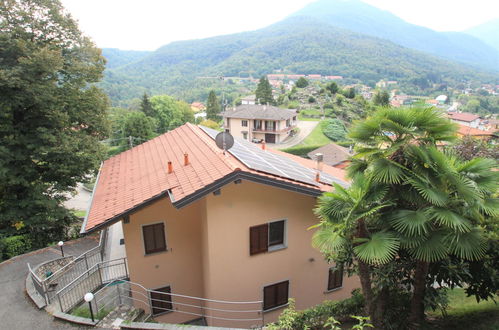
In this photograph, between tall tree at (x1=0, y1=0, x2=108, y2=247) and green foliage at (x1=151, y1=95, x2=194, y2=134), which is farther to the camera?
green foliage at (x1=151, y1=95, x2=194, y2=134)

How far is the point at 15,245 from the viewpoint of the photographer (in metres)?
15.2

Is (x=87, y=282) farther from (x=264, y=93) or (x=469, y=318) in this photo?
(x=264, y=93)

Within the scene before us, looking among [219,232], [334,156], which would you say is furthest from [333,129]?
[219,232]

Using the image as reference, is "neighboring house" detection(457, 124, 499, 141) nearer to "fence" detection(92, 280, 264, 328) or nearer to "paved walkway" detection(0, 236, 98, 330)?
"fence" detection(92, 280, 264, 328)

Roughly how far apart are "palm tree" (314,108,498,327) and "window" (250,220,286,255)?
3.68 m

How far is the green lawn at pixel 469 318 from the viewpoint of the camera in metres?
7.82

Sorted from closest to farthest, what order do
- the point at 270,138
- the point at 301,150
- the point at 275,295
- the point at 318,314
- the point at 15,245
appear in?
the point at 318,314, the point at 275,295, the point at 15,245, the point at 301,150, the point at 270,138

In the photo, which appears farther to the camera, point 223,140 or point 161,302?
point 161,302

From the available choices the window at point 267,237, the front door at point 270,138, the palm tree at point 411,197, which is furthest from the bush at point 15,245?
the front door at point 270,138

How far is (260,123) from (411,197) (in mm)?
59373

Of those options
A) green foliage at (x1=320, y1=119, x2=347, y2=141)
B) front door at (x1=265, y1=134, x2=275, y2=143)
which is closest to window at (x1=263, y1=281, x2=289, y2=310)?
front door at (x1=265, y1=134, x2=275, y2=143)

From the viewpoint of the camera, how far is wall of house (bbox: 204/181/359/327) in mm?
9797

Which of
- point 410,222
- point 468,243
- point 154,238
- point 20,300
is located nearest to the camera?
point 468,243

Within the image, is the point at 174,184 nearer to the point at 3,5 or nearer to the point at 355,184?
the point at 355,184
